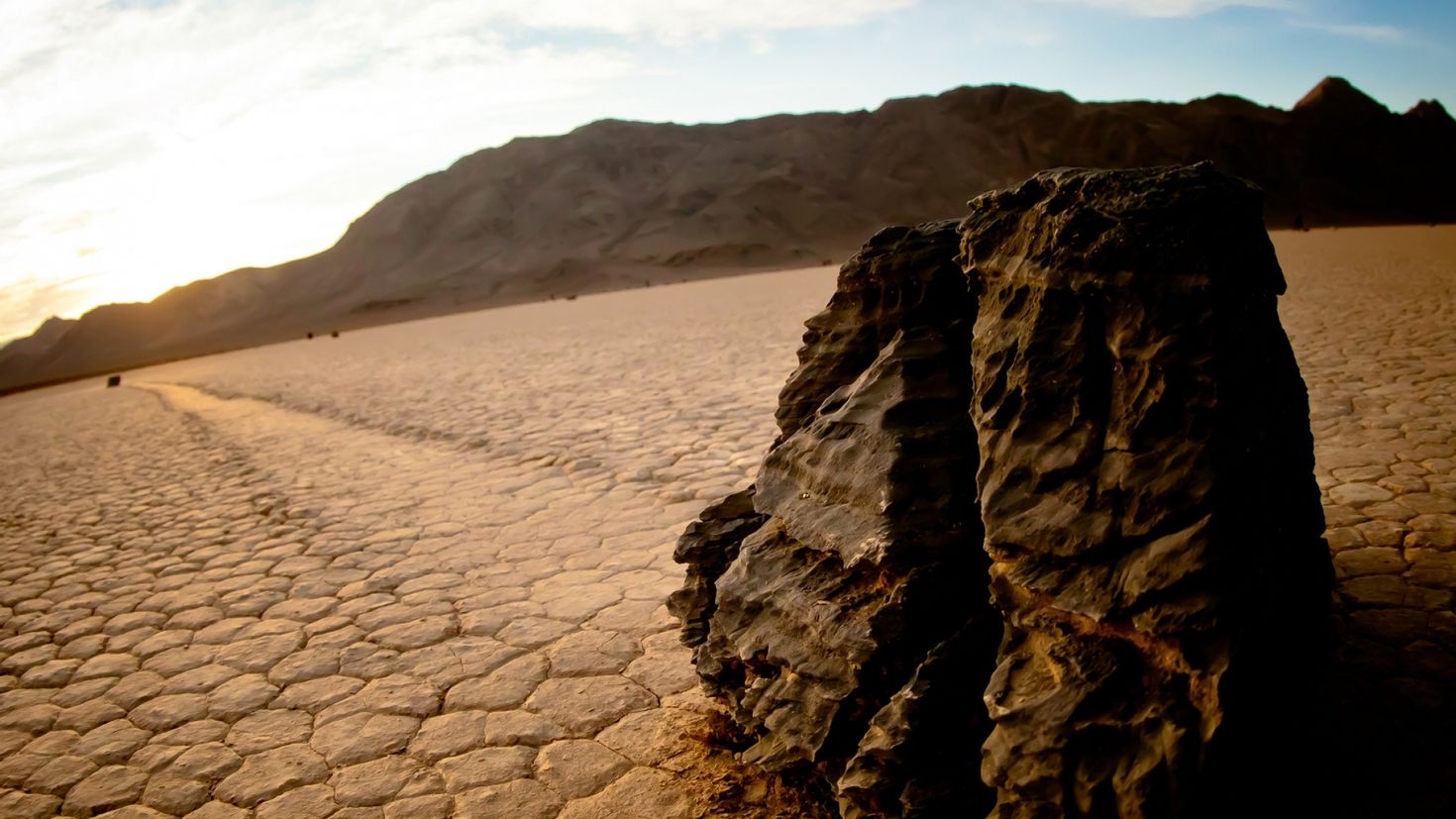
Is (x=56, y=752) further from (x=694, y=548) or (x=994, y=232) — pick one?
(x=994, y=232)

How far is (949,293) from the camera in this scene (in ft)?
7.56

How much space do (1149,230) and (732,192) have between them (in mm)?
61177

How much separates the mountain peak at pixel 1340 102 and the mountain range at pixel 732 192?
17 centimetres

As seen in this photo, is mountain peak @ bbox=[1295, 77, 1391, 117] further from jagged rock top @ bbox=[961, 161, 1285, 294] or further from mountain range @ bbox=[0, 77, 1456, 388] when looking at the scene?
jagged rock top @ bbox=[961, 161, 1285, 294]

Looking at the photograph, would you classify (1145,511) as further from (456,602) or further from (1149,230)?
(456,602)

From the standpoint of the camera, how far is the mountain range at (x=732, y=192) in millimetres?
54656

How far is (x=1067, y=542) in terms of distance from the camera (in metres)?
1.66

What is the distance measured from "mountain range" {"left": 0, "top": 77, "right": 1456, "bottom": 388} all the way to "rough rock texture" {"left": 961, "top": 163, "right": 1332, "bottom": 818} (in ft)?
155

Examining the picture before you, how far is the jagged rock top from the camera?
1628mm

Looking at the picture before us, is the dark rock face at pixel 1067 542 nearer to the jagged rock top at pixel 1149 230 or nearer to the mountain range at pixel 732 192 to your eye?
the jagged rock top at pixel 1149 230

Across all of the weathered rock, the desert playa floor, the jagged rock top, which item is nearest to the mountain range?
the desert playa floor

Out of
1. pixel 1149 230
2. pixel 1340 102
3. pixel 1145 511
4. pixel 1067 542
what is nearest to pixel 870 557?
pixel 1067 542

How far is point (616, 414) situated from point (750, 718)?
5.72 m

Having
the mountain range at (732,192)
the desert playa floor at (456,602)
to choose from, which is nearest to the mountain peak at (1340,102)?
the mountain range at (732,192)
